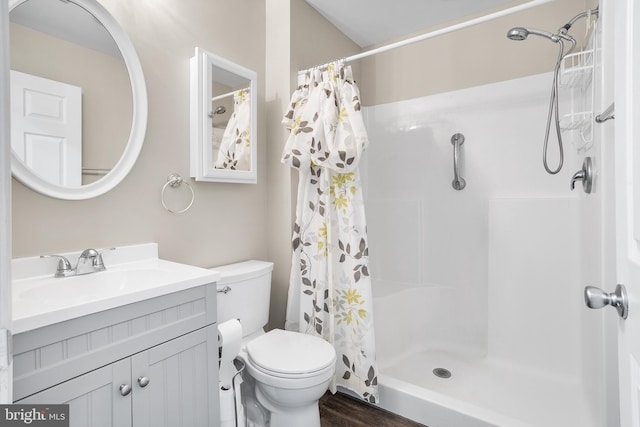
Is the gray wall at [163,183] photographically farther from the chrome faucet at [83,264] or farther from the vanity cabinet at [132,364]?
the vanity cabinet at [132,364]

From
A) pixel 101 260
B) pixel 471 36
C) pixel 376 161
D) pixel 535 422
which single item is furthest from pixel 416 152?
pixel 101 260

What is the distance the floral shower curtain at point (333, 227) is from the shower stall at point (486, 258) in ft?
1.04

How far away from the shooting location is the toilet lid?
140cm

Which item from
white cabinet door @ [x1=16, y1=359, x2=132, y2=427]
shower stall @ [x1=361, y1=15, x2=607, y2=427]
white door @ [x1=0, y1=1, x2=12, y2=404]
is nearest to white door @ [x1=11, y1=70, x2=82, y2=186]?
white cabinet door @ [x1=16, y1=359, x2=132, y2=427]

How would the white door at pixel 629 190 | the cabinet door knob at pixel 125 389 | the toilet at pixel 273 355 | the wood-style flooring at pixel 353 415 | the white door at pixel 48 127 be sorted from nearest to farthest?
1. the white door at pixel 629 190
2. the cabinet door knob at pixel 125 389
3. the white door at pixel 48 127
4. the toilet at pixel 273 355
5. the wood-style flooring at pixel 353 415

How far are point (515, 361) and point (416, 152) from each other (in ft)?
5.07

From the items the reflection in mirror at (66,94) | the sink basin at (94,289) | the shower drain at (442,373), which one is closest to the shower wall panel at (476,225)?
the shower drain at (442,373)

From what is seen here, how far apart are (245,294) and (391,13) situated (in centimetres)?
206

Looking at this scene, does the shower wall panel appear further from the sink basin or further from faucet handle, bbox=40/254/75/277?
faucet handle, bbox=40/254/75/277

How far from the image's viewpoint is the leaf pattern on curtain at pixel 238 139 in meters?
→ 1.78

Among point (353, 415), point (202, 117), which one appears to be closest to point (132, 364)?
point (202, 117)

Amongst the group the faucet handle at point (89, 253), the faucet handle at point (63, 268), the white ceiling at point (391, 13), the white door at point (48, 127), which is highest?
the white ceiling at point (391, 13)

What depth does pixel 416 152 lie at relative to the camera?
249 centimetres

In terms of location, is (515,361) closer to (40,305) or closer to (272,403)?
(272,403)
